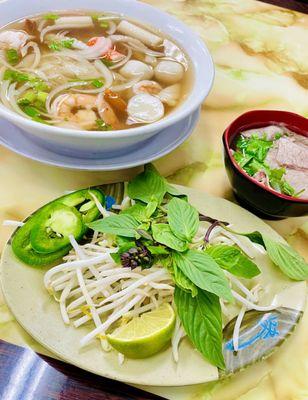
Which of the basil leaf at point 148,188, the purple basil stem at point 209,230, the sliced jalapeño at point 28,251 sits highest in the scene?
the basil leaf at point 148,188

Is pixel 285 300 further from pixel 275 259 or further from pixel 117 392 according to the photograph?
pixel 117 392

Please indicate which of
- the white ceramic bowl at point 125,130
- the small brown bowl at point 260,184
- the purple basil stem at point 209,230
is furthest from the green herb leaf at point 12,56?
the purple basil stem at point 209,230

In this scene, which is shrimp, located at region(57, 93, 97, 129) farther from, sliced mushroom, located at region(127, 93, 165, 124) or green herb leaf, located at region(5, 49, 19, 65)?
green herb leaf, located at region(5, 49, 19, 65)

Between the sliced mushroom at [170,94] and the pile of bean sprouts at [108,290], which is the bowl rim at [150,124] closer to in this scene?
the sliced mushroom at [170,94]

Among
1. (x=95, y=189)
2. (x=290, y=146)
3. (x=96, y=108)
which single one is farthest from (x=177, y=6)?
(x=95, y=189)

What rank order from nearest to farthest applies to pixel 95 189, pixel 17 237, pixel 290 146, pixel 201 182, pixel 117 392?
pixel 117 392 → pixel 17 237 → pixel 95 189 → pixel 290 146 → pixel 201 182

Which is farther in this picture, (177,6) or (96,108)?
(177,6)
